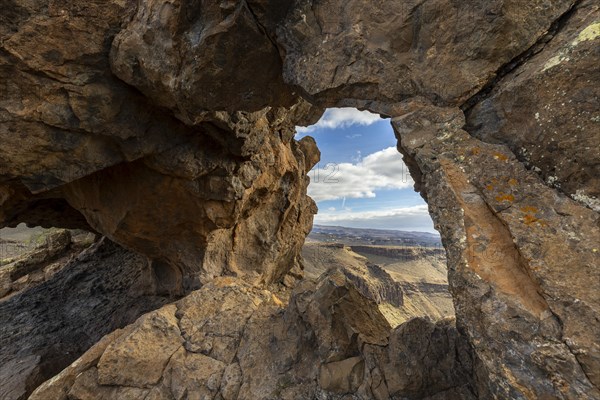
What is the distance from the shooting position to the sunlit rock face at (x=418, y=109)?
3617mm

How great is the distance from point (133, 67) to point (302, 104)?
9552 mm

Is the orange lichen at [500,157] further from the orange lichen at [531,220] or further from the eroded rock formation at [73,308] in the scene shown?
the eroded rock formation at [73,308]

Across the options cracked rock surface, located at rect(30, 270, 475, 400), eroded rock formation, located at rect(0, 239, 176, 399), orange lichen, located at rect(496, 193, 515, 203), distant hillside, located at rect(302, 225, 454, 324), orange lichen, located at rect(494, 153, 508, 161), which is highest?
orange lichen, located at rect(494, 153, 508, 161)

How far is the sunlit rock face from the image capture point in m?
3.62

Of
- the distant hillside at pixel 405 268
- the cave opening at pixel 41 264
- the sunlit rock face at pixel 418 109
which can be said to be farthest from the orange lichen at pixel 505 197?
the distant hillside at pixel 405 268

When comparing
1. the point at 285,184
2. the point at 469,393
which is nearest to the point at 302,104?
the point at 285,184

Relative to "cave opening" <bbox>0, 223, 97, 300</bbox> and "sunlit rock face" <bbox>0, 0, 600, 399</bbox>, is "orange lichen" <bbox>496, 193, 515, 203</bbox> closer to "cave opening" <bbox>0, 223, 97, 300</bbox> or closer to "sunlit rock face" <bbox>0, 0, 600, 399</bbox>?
"sunlit rock face" <bbox>0, 0, 600, 399</bbox>

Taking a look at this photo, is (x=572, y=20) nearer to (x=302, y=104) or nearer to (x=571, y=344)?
(x=571, y=344)

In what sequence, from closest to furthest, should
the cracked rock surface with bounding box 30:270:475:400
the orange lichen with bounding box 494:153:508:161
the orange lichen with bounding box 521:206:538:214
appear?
the orange lichen with bounding box 521:206:538:214, the orange lichen with bounding box 494:153:508:161, the cracked rock surface with bounding box 30:270:475:400

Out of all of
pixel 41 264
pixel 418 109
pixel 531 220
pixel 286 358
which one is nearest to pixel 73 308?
pixel 41 264

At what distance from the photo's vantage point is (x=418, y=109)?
5.29 metres

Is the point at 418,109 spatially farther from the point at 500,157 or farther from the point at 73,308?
the point at 73,308

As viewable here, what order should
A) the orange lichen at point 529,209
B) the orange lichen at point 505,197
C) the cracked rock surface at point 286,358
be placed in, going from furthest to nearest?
the cracked rock surface at point 286,358 → the orange lichen at point 505,197 → the orange lichen at point 529,209

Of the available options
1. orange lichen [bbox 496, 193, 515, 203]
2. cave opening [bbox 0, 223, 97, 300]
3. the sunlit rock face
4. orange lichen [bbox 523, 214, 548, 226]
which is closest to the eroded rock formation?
cave opening [bbox 0, 223, 97, 300]
